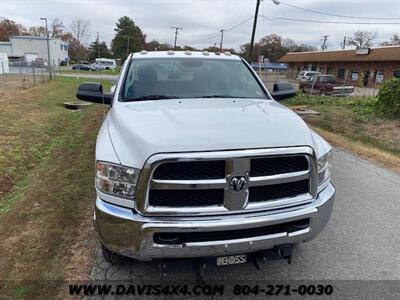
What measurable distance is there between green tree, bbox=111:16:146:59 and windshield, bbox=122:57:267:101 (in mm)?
96829

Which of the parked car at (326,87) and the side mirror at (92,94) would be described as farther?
the parked car at (326,87)

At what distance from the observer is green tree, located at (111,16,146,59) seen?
97.3 meters

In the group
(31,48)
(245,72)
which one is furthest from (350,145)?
(31,48)

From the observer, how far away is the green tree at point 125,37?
97.3 meters

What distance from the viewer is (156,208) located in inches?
96.0

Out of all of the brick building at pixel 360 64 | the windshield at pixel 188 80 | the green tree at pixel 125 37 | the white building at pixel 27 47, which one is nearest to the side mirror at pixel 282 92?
the windshield at pixel 188 80

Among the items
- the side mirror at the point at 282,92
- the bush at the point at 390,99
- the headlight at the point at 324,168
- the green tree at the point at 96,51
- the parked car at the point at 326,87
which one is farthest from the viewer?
the green tree at the point at 96,51

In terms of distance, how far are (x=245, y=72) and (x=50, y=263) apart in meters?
3.01

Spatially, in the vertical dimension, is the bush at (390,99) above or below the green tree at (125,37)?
below

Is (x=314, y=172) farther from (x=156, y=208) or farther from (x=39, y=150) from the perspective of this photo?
(x=39, y=150)

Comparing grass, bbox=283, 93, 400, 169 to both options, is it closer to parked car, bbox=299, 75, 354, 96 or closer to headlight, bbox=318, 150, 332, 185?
headlight, bbox=318, 150, 332, 185

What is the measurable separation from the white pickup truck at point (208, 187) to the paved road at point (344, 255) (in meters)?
0.40

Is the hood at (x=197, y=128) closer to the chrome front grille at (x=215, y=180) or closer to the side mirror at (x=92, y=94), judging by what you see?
the chrome front grille at (x=215, y=180)

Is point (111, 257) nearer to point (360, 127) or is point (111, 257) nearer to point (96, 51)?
point (360, 127)
